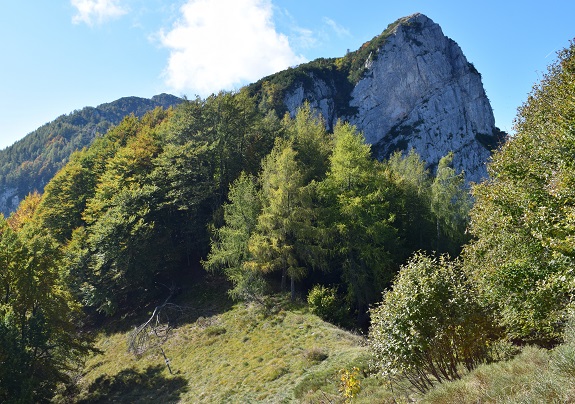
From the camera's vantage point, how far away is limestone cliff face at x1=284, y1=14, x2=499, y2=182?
82.2 meters

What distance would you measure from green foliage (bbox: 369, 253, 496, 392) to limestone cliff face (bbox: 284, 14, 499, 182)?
74.9 meters

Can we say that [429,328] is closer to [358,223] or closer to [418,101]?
[358,223]

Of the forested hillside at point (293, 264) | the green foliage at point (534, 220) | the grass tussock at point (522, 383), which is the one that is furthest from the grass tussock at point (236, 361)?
the green foliage at point (534, 220)

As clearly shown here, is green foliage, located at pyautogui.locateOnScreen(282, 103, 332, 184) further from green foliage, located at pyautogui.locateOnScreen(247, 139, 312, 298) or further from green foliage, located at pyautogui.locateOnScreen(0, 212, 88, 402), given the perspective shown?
green foliage, located at pyautogui.locateOnScreen(0, 212, 88, 402)

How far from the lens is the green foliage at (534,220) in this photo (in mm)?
8781

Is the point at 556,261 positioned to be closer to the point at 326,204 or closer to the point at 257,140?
the point at 326,204

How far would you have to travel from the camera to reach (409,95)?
3393 inches

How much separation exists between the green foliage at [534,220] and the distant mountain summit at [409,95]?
70.0 meters

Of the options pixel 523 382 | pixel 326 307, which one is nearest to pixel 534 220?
pixel 523 382

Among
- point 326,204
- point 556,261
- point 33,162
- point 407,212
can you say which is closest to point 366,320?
point 326,204

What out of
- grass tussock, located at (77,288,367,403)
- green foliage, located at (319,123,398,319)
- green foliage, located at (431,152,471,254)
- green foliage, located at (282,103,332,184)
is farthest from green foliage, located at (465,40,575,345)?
green foliage, located at (431,152,471,254)

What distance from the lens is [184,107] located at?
109 feet

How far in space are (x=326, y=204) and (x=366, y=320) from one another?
8683mm

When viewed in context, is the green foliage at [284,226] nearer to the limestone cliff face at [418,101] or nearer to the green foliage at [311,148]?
the green foliage at [311,148]
